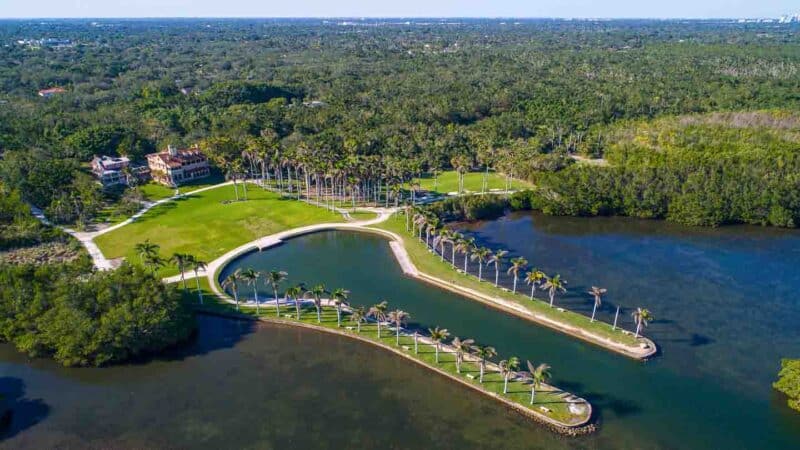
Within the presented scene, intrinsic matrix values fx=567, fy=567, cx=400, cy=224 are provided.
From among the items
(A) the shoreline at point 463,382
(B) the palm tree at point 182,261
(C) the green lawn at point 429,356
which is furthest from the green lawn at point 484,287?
(B) the palm tree at point 182,261

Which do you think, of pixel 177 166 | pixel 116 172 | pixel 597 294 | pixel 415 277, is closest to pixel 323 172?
pixel 177 166

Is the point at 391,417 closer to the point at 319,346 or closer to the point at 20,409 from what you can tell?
the point at 319,346

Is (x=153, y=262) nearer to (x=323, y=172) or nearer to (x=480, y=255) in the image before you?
(x=480, y=255)

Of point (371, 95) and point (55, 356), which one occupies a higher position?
point (371, 95)

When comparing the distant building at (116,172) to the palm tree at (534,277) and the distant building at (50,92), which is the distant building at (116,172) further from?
the distant building at (50,92)

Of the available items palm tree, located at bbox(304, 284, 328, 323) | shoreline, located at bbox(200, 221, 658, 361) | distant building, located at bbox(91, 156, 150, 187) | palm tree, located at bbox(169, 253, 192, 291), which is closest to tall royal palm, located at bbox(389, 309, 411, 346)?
palm tree, located at bbox(304, 284, 328, 323)

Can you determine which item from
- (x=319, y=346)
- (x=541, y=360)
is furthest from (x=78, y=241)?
(x=541, y=360)
